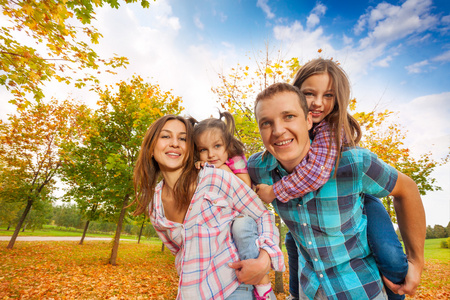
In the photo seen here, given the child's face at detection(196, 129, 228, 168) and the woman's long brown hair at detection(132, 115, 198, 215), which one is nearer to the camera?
the woman's long brown hair at detection(132, 115, 198, 215)

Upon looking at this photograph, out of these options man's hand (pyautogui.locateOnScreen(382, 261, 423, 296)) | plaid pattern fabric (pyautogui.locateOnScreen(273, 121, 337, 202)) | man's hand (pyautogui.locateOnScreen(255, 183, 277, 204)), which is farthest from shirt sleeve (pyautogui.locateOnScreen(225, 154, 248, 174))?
man's hand (pyautogui.locateOnScreen(382, 261, 423, 296))

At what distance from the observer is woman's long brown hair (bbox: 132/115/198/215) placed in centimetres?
193

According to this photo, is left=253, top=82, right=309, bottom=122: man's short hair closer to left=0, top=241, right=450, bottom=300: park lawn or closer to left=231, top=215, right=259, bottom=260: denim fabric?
left=231, top=215, right=259, bottom=260: denim fabric

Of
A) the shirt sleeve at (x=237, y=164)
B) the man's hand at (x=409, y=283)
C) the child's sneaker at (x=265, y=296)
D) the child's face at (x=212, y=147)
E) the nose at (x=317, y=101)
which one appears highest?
the nose at (x=317, y=101)

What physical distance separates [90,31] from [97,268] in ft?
33.4

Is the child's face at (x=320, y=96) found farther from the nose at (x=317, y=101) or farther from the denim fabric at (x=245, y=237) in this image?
the denim fabric at (x=245, y=237)

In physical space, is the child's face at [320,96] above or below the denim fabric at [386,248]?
above

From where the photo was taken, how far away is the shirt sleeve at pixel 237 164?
2.23 metres

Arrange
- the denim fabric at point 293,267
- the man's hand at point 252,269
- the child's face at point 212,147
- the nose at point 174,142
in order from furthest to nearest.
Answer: the child's face at point 212,147 → the denim fabric at point 293,267 → the nose at point 174,142 → the man's hand at point 252,269

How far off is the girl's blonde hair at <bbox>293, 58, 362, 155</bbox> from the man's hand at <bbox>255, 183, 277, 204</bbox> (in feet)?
2.16

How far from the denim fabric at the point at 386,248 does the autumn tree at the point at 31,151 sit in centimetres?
1571

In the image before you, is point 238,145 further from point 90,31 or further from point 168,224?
point 90,31

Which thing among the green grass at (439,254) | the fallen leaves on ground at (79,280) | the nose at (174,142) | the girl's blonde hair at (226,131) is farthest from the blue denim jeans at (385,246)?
the green grass at (439,254)

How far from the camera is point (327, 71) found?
2014mm
